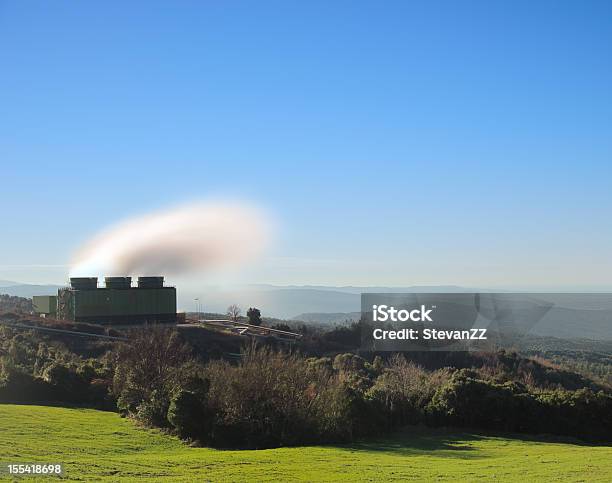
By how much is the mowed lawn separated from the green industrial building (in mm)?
36447

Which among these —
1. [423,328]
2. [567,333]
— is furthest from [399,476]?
[567,333]

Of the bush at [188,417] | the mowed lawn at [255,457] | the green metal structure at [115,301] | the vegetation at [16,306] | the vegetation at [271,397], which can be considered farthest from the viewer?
the vegetation at [16,306]

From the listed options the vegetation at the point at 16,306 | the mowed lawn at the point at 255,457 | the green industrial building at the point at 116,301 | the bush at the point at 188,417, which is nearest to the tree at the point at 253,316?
the green industrial building at the point at 116,301

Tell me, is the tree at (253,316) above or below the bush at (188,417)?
above

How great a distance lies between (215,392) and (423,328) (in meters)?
50.7

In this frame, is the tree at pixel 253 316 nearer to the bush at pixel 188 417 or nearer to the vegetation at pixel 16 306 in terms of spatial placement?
the vegetation at pixel 16 306

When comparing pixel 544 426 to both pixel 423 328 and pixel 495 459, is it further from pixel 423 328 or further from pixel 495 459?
pixel 423 328

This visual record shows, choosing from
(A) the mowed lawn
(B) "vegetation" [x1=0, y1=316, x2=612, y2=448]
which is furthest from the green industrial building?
(A) the mowed lawn

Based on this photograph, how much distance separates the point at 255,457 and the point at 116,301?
47236 millimetres

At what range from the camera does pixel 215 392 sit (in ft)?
95.7

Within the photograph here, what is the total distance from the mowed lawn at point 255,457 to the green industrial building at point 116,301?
1435 inches

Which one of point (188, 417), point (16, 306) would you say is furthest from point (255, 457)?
point (16, 306)

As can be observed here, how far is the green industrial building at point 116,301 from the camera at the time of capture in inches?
2576

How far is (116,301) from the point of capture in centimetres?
6631
